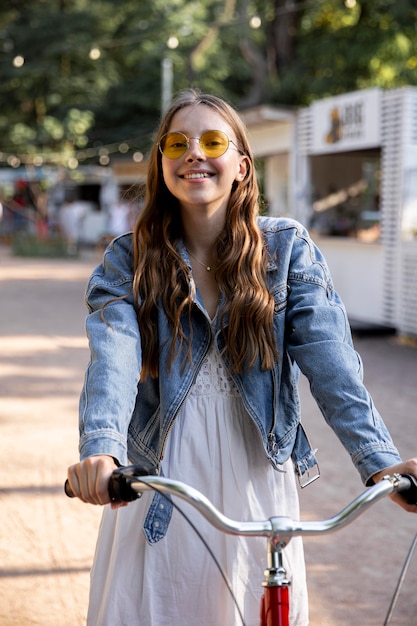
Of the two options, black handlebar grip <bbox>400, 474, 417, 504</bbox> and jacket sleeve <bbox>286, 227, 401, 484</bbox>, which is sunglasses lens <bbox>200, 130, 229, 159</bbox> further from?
black handlebar grip <bbox>400, 474, 417, 504</bbox>

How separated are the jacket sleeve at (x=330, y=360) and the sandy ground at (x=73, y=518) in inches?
77.0

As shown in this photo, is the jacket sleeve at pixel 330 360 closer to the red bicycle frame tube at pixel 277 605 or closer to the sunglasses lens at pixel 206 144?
the sunglasses lens at pixel 206 144

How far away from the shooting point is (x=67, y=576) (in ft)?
13.7

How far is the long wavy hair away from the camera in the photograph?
2.24 metres

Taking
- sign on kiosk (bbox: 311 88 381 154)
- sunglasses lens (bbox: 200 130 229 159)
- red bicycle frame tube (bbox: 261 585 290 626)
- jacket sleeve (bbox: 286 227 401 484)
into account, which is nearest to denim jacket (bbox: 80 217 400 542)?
jacket sleeve (bbox: 286 227 401 484)

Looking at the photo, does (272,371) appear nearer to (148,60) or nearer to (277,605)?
(277,605)

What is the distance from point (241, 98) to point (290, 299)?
35059mm

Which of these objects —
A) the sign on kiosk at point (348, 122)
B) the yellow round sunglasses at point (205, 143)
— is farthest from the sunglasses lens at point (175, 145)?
the sign on kiosk at point (348, 122)

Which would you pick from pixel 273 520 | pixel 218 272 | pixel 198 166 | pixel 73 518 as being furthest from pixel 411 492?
pixel 73 518

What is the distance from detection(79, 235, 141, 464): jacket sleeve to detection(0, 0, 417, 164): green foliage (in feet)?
77.7

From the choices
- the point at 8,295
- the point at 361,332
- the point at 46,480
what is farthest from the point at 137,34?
the point at 46,480

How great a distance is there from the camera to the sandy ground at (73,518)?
394 centimetres

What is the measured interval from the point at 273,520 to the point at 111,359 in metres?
0.62

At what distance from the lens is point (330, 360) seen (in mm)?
2143
